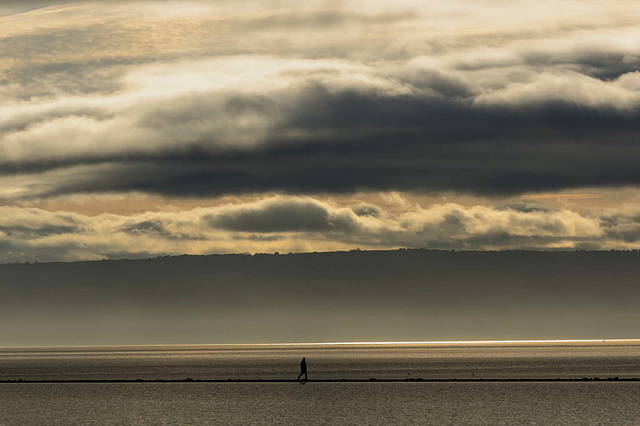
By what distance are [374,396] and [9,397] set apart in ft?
168

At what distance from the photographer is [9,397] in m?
116

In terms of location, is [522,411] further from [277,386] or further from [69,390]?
[69,390]

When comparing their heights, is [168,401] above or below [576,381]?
above

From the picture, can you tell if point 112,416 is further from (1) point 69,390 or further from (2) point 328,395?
(1) point 69,390

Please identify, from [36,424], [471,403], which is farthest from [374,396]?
[36,424]

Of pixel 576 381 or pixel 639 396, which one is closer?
pixel 639 396

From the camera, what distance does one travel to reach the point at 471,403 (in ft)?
329

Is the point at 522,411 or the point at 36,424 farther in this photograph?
the point at 522,411

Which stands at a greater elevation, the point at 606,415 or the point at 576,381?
the point at 606,415

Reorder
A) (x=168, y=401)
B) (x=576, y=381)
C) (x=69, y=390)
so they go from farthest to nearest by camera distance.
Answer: (x=576, y=381) → (x=69, y=390) → (x=168, y=401)

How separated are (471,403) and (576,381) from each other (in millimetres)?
54459

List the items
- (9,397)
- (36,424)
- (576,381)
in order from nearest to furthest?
1. (36,424)
2. (9,397)
3. (576,381)

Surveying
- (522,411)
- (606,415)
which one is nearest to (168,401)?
(522,411)

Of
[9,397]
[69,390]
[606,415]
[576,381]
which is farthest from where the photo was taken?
[576,381]
